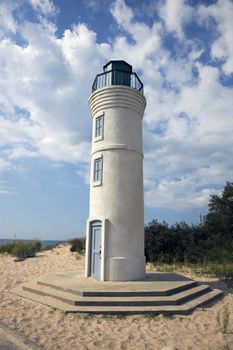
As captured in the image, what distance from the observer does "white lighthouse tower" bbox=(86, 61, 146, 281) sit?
11172mm

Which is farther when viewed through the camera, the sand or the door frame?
the door frame

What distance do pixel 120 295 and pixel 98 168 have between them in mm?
5124

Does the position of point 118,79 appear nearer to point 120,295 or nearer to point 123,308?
point 120,295

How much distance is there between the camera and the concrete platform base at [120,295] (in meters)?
8.15

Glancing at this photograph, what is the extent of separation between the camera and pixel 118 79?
1236 cm

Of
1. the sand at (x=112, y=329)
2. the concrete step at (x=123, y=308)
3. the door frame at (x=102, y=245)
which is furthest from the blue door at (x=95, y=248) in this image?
the sand at (x=112, y=329)

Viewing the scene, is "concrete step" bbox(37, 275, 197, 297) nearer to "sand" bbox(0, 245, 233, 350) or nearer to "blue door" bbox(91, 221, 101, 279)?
"sand" bbox(0, 245, 233, 350)

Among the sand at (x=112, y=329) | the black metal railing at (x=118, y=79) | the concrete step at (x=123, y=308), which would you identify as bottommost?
the sand at (x=112, y=329)

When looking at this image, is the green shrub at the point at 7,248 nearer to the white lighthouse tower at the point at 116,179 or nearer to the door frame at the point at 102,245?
the door frame at the point at 102,245

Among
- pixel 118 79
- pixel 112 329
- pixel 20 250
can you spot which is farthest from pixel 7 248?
pixel 112 329

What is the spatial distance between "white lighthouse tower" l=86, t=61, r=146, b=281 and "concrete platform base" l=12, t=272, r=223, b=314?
942 mm

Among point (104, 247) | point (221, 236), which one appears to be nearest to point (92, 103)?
point (104, 247)

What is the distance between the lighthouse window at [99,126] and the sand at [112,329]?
22.1ft

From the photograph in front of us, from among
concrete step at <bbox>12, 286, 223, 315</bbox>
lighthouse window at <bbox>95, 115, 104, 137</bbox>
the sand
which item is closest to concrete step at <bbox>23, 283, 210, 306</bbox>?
concrete step at <bbox>12, 286, 223, 315</bbox>
